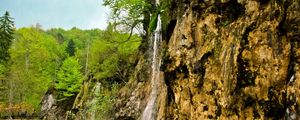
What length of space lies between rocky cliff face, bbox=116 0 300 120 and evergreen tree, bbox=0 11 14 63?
4853cm

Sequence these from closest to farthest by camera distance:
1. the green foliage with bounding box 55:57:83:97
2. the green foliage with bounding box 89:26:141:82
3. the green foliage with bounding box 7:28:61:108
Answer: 1. the green foliage with bounding box 89:26:141:82
2. the green foliage with bounding box 55:57:83:97
3. the green foliage with bounding box 7:28:61:108

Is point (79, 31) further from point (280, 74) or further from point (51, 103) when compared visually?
point (280, 74)

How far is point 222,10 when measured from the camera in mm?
12828

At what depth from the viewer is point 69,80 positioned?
164 ft

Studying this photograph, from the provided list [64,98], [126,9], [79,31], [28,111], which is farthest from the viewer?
[79,31]

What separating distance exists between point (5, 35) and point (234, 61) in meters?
57.6

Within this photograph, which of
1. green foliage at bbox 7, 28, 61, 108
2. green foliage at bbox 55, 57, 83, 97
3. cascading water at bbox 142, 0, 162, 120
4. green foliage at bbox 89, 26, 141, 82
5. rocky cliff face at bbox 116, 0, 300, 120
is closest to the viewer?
rocky cliff face at bbox 116, 0, 300, 120

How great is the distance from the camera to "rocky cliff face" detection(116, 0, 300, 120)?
10016 millimetres

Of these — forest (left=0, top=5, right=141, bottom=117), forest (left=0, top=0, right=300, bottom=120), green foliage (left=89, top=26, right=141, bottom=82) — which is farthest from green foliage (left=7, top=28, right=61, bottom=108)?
forest (left=0, top=0, right=300, bottom=120)

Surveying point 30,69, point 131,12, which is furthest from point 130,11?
point 30,69

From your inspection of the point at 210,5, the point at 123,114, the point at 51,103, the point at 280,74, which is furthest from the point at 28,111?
the point at 280,74

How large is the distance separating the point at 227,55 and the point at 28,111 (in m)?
44.0

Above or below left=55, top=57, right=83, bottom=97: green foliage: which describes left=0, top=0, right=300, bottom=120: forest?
above

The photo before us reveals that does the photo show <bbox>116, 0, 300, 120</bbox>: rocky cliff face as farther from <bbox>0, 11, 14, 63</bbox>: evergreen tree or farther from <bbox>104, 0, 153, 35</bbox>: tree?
<bbox>0, 11, 14, 63</bbox>: evergreen tree
